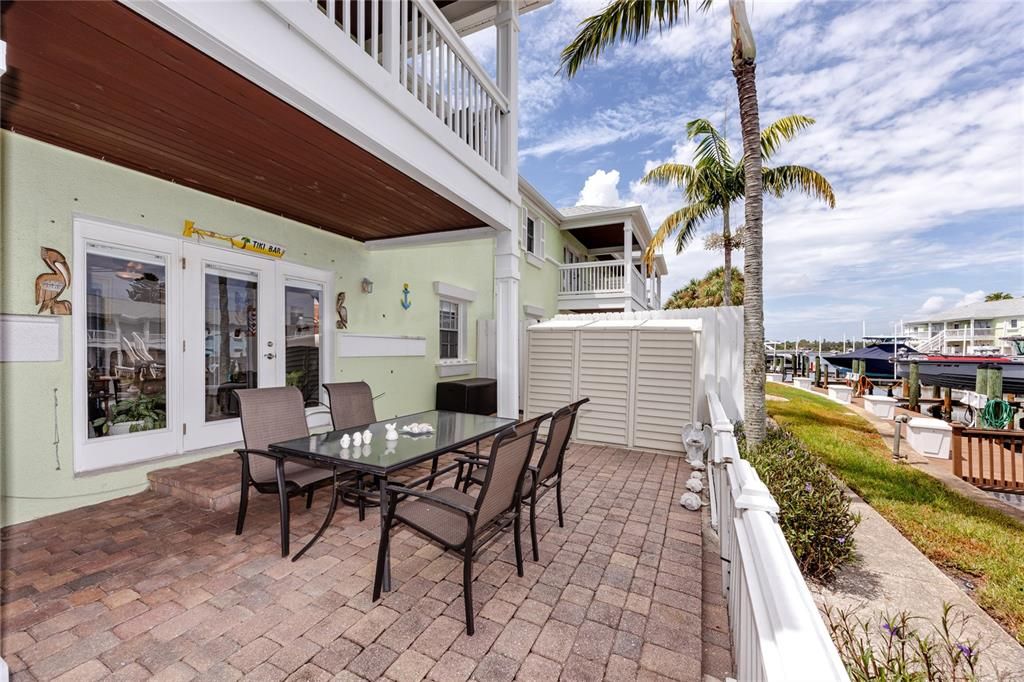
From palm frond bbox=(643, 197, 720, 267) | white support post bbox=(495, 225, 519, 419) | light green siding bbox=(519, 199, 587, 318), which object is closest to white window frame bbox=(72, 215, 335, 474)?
white support post bbox=(495, 225, 519, 419)

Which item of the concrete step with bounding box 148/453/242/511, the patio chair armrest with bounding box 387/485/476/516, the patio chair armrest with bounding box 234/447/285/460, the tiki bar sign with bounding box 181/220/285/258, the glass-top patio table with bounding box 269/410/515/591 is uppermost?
the tiki bar sign with bounding box 181/220/285/258

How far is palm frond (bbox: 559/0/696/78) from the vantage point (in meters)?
5.24

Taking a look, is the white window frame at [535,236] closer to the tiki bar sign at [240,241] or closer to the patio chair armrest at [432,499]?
the tiki bar sign at [240,241]

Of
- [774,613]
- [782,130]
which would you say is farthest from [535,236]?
[774,613]

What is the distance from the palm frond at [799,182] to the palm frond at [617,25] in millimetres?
6291

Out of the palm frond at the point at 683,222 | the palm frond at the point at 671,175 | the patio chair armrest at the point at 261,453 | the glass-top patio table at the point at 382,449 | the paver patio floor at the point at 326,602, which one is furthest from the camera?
the palm frond at the point at 683,222

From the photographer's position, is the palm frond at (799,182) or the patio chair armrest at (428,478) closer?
the patio chair armrest at (428,478)

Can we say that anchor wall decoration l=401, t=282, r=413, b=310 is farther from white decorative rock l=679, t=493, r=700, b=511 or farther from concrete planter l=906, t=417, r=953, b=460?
concrete planter l=906, t=417, r=953, b=460

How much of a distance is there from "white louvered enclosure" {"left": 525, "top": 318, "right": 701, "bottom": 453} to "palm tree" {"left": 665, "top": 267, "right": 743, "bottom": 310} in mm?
17609

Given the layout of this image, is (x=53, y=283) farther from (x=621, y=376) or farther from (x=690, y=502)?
(x=621, y=376)

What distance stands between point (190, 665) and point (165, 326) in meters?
3.55

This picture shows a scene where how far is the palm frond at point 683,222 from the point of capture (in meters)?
12.5

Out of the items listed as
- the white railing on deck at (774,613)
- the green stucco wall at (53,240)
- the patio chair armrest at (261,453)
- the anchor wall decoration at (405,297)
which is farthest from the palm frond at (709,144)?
the patio chair armrest at (261,453)

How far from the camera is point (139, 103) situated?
2.66 meters
